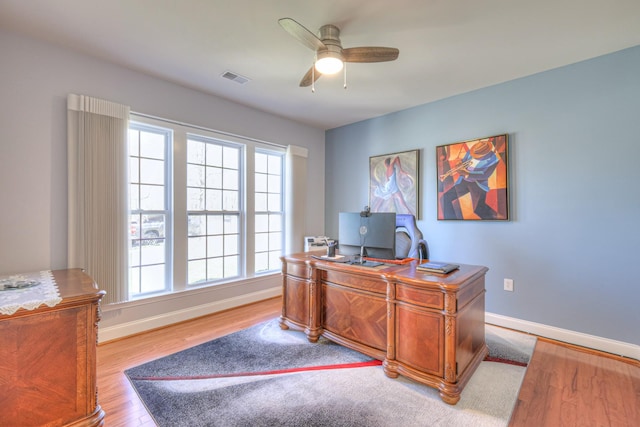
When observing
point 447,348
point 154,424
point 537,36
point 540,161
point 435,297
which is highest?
point 537,36

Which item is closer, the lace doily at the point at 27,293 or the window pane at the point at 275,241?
the lace doily at the point at 27,293

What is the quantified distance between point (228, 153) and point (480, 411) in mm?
3659

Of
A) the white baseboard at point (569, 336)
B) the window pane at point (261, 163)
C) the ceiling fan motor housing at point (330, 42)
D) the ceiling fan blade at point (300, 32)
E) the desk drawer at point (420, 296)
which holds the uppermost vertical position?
the ceiling fan motor housing at point (330, 42)

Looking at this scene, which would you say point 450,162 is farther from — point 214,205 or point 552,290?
point 214,205

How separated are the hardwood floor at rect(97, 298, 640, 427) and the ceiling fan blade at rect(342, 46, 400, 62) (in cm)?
A: 254

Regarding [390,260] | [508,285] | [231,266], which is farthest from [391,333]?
[231,266]

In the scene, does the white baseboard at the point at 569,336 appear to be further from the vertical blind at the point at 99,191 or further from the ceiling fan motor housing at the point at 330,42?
the vertical blind at the point at 99,191

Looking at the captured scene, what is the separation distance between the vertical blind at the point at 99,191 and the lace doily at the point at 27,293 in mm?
523

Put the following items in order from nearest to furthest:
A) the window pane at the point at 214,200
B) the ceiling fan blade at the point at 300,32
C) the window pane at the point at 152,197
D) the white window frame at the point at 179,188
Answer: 1. the ceiling fan blade at the point at 300,32
2. the window pane at the point at 152,197
3. the white window frame at the point at 179,188
4. the window pane at the point at 214,200

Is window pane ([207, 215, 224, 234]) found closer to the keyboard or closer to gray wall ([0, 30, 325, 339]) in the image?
gray wall ([0, 30, 325, 339])

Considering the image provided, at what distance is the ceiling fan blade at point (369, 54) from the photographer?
205cm

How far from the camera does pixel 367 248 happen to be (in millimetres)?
2518

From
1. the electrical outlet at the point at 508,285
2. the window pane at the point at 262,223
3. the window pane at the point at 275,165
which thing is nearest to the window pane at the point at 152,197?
the window pane at the point at 262,223

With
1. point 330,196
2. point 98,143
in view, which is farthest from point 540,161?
Answer: point 98,143
